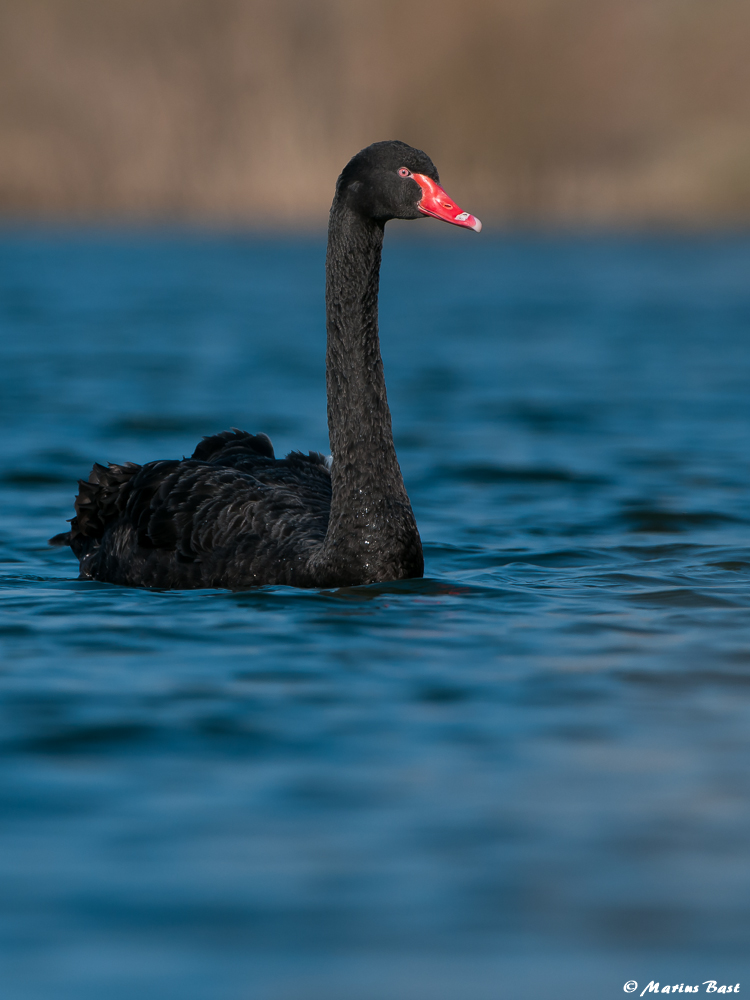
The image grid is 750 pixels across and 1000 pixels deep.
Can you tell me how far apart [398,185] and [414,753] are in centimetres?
279

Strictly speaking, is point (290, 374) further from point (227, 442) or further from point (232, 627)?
point (232, 627)

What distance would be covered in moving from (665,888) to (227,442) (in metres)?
4.72

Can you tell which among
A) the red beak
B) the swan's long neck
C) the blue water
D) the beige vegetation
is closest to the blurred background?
the blue water

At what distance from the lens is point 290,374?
16.2 meters

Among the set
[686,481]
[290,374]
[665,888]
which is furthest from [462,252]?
[665,888]

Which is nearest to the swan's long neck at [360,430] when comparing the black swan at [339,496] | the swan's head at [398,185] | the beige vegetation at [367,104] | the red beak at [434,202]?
the black swan at [339,496]

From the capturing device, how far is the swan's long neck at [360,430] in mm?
6289

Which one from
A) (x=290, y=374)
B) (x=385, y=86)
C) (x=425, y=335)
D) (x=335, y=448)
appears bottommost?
(x=335, y=448)
